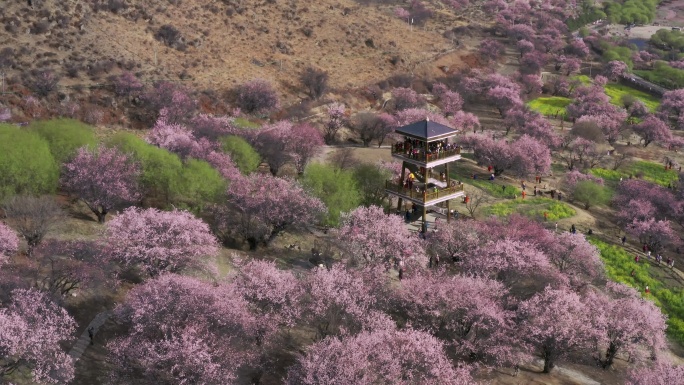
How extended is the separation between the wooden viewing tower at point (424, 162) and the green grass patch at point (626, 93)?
70.7 meters

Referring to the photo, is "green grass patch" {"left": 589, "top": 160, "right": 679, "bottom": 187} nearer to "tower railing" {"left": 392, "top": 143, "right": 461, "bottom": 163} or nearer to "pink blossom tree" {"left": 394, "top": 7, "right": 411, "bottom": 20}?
"tower railing" {"left": 392, "top": 143, "right": 461, "bottom": 163}

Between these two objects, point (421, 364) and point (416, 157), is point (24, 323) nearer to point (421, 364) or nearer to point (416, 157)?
point (421, 364)

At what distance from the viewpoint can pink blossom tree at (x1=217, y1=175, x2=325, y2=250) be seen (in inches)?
1970

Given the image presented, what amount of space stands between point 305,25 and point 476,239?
76.4 m

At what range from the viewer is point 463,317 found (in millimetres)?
40062

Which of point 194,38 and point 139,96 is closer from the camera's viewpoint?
point 139,96

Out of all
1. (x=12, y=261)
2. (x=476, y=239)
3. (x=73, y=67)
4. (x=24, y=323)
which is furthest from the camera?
(x=73, y=67)

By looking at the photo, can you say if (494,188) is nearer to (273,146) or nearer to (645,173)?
(273,146)

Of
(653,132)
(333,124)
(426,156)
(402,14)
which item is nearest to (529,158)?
(426,156)

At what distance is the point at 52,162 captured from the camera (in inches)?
2028

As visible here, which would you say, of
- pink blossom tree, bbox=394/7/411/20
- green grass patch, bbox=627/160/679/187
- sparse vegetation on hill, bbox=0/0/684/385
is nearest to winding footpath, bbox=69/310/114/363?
sparse vegetation on hill, bbox=0/0/684/385

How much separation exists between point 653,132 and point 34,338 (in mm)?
85650

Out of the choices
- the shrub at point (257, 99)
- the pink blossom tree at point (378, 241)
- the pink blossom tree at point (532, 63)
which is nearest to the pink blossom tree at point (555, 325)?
the pink blossom tree at point (378, 241)

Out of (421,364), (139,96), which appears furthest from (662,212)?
(139,96)
